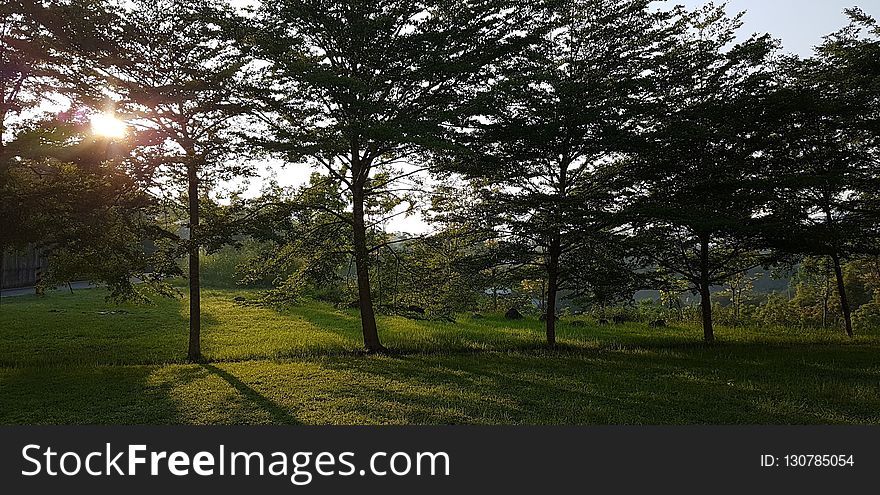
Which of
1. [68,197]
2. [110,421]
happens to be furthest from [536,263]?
[68,197]

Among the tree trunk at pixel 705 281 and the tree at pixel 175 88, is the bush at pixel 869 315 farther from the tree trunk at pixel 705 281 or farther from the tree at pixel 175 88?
the tree at pixel 175 88

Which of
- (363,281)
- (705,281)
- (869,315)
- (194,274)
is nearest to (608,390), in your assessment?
(363,281)

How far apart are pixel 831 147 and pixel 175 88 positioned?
16.8 metres

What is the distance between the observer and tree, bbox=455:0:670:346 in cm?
1290

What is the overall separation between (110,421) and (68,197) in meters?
6.74

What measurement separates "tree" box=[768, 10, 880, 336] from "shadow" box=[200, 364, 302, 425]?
Result: 1166 cm

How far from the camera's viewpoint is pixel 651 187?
14266 millimetres

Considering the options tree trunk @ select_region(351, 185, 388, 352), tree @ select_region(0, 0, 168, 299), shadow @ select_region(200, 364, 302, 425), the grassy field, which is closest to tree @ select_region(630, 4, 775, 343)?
the grassy field

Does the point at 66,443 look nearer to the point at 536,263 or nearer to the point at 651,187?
the point at 536,263

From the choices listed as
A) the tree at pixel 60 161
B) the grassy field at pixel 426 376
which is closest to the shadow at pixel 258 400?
the grassy field at pixel 426 376

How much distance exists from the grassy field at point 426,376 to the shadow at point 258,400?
0.03 m

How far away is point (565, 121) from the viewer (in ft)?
41.7

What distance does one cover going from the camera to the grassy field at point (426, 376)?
7.63 m

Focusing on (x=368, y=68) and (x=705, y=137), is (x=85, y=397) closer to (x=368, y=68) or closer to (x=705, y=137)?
(x=368, y=68)
